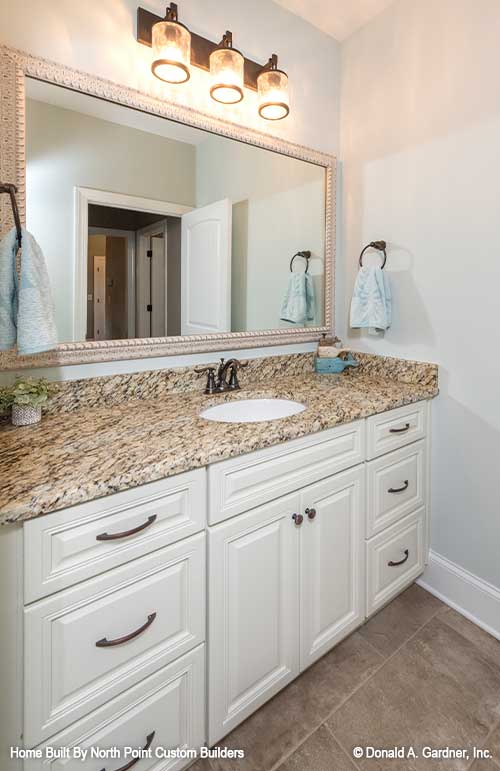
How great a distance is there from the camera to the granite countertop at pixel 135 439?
80 centimetres

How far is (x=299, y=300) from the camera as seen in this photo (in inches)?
75.9

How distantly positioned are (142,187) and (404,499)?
5.11 ft

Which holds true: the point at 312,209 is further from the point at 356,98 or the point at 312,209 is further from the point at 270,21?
the point at 270,21

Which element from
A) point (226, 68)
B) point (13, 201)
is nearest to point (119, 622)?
point (13, 201)

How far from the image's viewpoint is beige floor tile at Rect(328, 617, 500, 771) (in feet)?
3.86

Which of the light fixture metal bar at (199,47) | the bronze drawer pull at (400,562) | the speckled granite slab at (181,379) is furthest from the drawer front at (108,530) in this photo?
the light fixture metal bar at (199,47)

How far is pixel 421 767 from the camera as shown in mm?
1104

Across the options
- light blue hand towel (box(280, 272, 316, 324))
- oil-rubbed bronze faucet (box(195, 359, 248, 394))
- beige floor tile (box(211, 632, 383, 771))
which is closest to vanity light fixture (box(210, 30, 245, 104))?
light blue hand towel (box(280, 272, 316, 324))

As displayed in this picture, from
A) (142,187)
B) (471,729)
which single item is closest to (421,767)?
(471,729)

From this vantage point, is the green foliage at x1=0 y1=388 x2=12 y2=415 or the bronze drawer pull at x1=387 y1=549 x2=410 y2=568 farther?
the bronze drawer pull at x1=387 y1=549 x2=410 y2=568

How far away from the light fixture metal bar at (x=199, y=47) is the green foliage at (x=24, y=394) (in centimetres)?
121

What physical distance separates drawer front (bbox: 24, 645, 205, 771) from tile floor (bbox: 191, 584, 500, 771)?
6.6 inches

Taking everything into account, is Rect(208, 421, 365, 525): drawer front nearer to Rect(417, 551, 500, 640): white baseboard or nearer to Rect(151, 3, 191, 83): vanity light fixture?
Rect(417, 551, 500, 640): white baseboard

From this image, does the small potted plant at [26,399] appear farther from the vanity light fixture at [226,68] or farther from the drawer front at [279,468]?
the vanity light fixture at [226,68]
